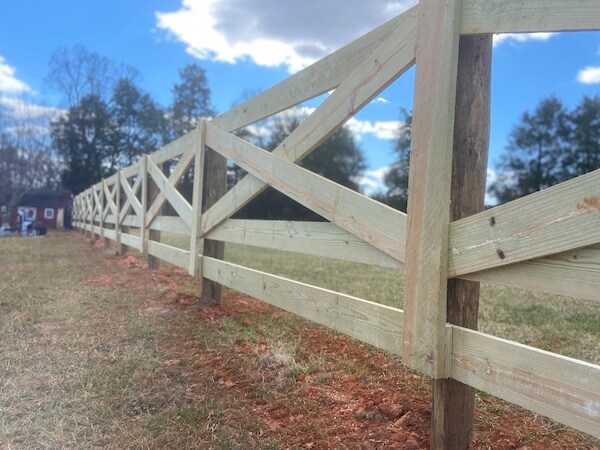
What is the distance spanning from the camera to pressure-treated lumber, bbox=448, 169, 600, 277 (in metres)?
1.34

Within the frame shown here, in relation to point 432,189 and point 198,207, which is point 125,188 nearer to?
point 198,207

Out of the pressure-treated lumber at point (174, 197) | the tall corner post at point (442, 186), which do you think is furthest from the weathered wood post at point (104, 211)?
the tall corner post at point (442, 186)

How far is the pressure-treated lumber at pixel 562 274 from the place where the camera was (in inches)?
53.4

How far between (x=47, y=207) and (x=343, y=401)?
2871cm

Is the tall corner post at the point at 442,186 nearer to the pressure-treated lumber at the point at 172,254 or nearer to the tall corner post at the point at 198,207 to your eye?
the tall corner post at the point at 198,207

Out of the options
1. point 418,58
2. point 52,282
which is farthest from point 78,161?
point 418,58

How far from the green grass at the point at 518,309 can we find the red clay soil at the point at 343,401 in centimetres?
127

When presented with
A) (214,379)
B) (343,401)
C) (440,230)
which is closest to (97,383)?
(214,379)

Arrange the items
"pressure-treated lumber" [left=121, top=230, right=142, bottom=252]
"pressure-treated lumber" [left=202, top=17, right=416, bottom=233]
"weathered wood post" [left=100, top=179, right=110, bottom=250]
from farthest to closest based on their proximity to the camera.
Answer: "weathered wood post" [left=100, top=179, right=110, bottom=250]
"pressure-treated lumber" [left=121, top=230, right=142, bottom=252]
"pressure-treated lumber" [left=202, top=17, right=416, bottom=233]

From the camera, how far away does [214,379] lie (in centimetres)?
279

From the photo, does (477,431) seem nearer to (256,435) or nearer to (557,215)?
(256,435)

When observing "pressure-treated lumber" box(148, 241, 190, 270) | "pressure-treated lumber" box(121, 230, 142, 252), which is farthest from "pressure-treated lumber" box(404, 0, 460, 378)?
"pressure-treated lumber" box(121, 230, 142, 252)

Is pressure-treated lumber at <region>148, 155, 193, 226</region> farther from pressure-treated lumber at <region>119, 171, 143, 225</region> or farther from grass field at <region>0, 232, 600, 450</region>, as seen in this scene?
pressure-treated lumber at <region>119, 171, 143, 225</region>

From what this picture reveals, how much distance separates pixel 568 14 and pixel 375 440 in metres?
1.82
